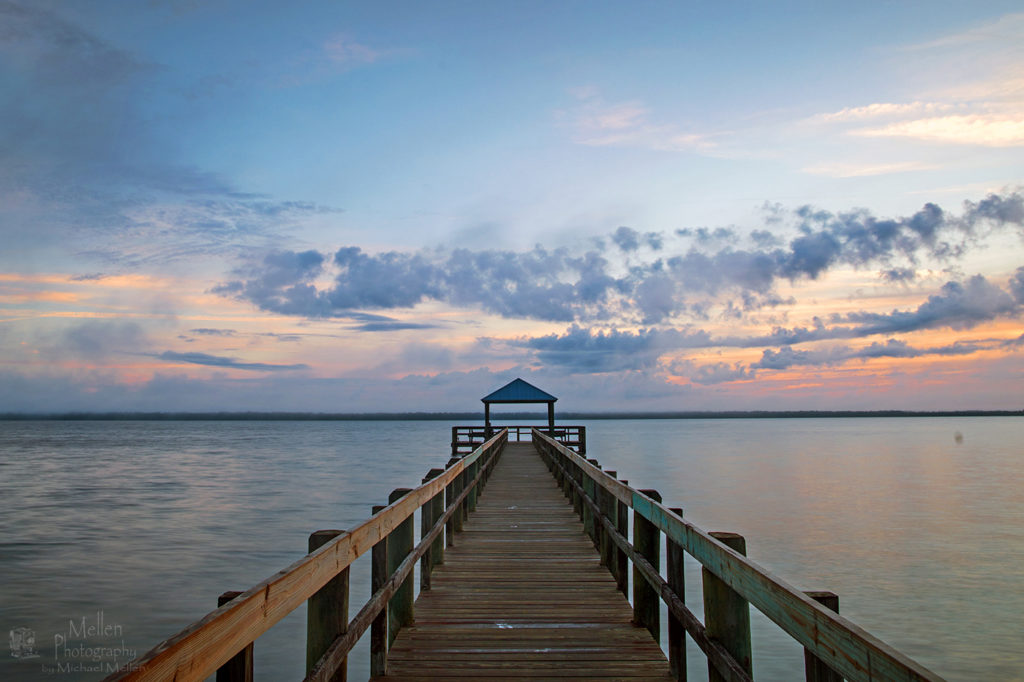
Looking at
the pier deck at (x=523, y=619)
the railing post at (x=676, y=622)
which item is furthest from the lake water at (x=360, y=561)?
the railing post at (x=676, y=622)

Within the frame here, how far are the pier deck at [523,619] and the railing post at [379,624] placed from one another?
87 millimetres

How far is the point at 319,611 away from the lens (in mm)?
2789

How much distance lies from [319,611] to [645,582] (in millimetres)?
2655

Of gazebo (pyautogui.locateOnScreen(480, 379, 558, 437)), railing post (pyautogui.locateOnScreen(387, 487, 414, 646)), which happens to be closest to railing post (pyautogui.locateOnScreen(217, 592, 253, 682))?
railing post (pyautogui.locateOnScreen(387, 487, 414, 646))

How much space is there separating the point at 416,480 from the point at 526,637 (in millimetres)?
30599

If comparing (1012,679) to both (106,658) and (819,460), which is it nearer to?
(106,658)

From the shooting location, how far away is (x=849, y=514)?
74.7 feet

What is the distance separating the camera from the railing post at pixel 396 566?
4.21 meters

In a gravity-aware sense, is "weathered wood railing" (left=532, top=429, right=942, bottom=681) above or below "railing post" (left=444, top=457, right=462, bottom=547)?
above

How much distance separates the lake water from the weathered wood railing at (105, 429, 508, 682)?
5169 mm

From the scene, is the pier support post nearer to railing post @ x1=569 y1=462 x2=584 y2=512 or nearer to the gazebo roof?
railing post @ x1=569 y1=462 x2=584 y2=512

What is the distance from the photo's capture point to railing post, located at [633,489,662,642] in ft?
14.7

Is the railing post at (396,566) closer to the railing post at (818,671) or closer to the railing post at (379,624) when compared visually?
the railing post at (379,624)

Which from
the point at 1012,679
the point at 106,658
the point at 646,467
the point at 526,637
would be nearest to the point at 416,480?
the point at 646,467
